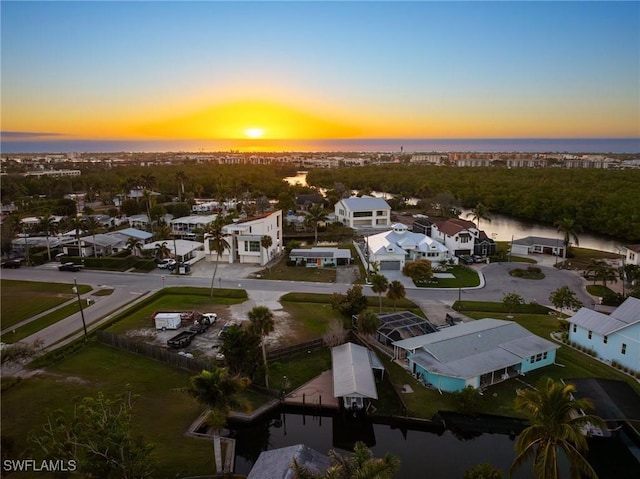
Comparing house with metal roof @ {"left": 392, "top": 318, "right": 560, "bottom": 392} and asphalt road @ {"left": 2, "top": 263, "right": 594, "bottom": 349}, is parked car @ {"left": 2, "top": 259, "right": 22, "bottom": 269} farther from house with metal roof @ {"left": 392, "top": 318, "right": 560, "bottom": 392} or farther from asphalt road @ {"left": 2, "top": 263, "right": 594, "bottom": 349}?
house with metal roof @ {"left": 392, "top": 318, "right": 560, "bottom": 392}

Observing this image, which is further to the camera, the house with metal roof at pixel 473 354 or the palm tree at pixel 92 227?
the palm tree at pixel 92 227

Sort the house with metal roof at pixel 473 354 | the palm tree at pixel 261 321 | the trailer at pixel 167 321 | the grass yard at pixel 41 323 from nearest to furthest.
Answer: the palm tree at pixel 261 321, the house with metal roof at pixel 473 354, the grass yard at pixel 41 323, the trailer at pixel 167 321

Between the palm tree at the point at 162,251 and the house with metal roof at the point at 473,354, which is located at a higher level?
the palm tree at the point at 162,251

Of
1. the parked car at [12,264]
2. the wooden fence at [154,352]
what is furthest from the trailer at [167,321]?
the parked car at [12,264]

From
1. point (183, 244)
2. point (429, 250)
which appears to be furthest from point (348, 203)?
point (183, 244)

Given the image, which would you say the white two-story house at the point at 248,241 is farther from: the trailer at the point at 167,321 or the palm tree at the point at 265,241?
the trailer at the point at 167,321

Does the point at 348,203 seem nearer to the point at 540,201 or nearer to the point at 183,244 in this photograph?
the point at 183,244

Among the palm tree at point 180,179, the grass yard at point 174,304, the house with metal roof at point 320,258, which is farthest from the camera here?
the palm tree at point 180,179

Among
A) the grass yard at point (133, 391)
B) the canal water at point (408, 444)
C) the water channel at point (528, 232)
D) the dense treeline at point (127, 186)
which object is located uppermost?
the dense treeline at point (127, 186)
